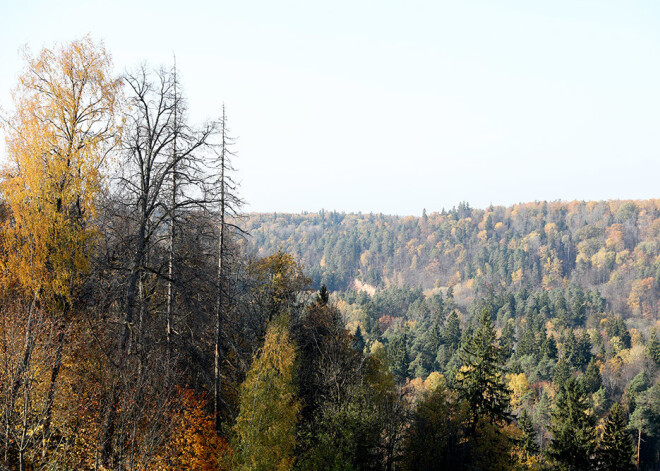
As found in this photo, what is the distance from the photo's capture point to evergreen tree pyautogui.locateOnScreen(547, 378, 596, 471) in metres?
31.2

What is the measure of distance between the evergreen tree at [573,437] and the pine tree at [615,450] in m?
1.24

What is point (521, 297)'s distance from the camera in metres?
133

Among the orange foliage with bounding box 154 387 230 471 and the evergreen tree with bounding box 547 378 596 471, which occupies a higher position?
the orange foliage with bounding box 154 387 230 471

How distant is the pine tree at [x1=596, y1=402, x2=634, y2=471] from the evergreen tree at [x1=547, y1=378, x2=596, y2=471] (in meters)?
1.24

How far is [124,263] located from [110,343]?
8.52ft

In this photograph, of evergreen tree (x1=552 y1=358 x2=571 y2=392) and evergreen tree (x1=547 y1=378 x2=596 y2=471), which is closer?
evergreen tree (x1=547 y1=378 x2=596 y2=471)

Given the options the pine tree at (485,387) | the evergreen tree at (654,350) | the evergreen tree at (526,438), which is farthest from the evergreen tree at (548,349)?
the pine tree at (485,387)

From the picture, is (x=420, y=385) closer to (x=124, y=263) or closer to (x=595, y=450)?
(x=595, y=450)

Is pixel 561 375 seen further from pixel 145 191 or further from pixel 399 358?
pixel 145 191

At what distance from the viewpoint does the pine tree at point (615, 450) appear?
3269cm

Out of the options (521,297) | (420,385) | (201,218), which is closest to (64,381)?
(201,218)

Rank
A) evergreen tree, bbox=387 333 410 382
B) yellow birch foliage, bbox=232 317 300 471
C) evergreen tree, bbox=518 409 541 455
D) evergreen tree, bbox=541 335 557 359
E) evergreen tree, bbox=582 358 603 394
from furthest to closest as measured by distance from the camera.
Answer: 1. evergreen tree, bbox=387 333 410 382
2. evergreen tree, bbox=541 335 557 359
3. evergreen tree, bbox=582 358 603 394
4. evergreen tree, bbox=518 409 541 455
5. yellow birch foliage, bbox=232 317 300 471

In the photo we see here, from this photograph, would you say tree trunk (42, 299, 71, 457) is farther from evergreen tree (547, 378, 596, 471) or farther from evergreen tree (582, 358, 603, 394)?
evergreen tree (582, 358, 603, 394)

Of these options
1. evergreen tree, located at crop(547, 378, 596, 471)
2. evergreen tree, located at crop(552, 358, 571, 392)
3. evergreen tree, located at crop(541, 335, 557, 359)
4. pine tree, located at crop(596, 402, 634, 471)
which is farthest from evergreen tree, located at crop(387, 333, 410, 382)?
evergreen tree, located at crop(547, 378, 596, 471)
